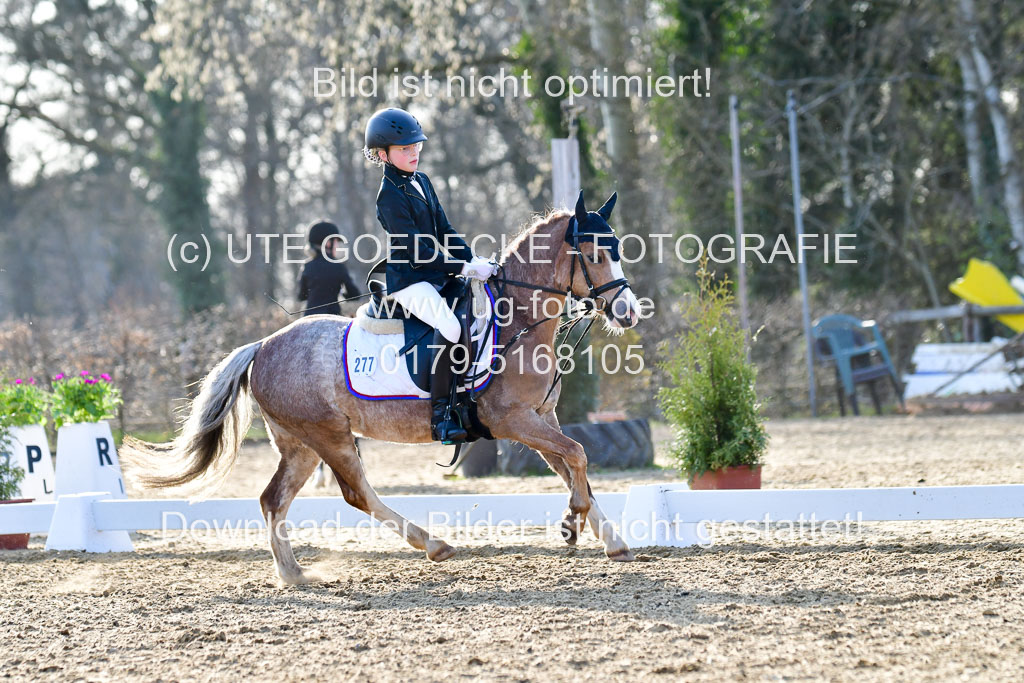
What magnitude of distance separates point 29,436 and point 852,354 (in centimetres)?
1176

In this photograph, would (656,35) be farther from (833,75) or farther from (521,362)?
(521,362)

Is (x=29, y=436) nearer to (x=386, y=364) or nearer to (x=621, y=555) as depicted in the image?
(x=386, y=364)

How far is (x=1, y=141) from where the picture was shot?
27.0m

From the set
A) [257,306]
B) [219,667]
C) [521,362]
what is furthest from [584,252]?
[257,306]

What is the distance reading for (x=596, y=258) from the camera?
5.17m

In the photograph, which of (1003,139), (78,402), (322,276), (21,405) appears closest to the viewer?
(21,405)

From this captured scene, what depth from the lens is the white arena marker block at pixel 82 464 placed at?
730 centimetres

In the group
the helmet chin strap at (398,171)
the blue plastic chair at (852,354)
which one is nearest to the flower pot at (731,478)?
the helmet chin strap at (398,171)

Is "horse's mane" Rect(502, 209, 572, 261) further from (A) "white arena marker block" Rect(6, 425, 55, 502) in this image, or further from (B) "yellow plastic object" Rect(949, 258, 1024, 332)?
(B) "yellow plastic object" Rect(949, 258, 1024, 332)

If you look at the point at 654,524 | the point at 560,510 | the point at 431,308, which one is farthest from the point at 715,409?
the point at 431,308

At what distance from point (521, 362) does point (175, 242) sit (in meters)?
24.0

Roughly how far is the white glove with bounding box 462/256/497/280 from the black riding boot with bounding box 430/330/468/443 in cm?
35

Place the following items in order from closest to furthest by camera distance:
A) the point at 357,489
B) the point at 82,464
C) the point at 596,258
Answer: the point at 596,258, the point at 357,489, the point at 82,464

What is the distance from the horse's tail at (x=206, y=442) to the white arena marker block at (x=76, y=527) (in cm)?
89
